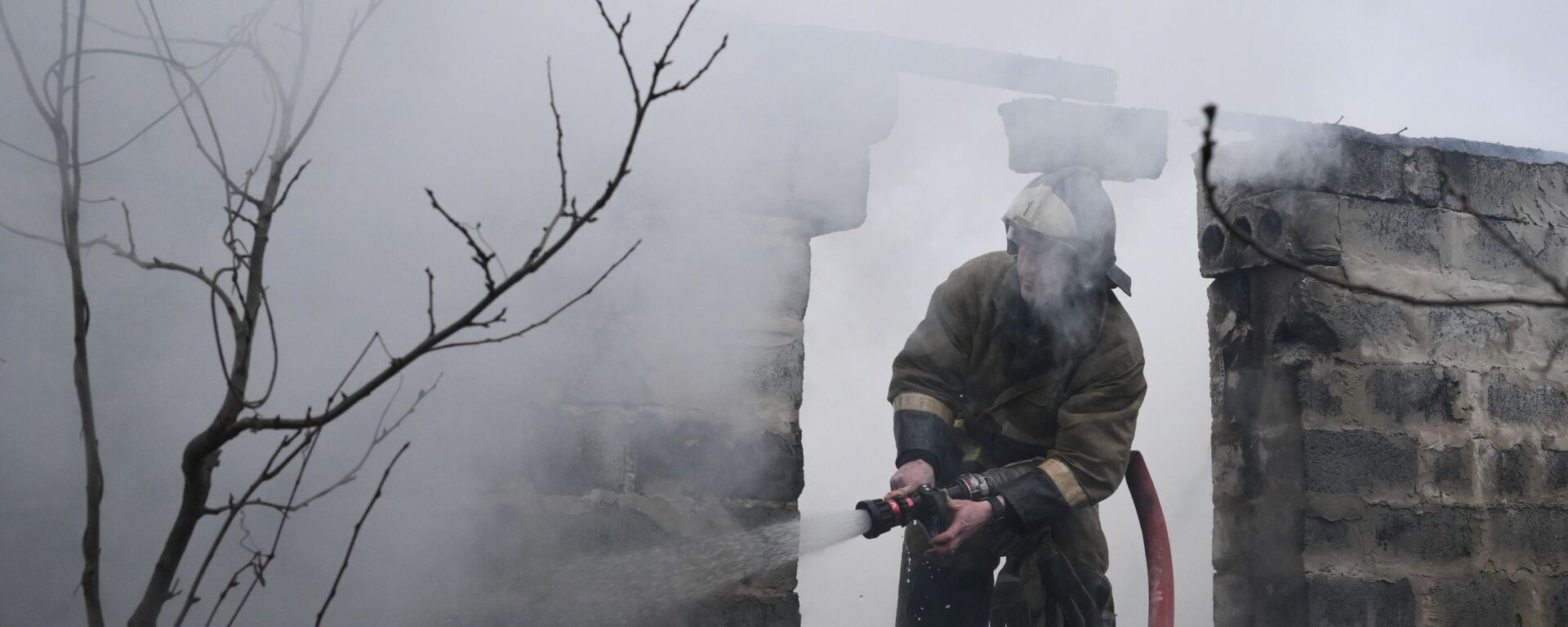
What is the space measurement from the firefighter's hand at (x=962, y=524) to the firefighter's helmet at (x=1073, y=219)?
2.49 feet

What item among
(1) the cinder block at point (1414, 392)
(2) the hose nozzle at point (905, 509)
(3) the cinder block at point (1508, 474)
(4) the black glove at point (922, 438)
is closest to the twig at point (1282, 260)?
(2) the hose nozzle at point (905, 509)

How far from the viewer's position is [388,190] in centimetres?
329

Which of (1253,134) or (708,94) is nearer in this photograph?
(708,94)

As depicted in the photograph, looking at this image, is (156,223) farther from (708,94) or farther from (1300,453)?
(1300,453)

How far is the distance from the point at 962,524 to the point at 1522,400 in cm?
232

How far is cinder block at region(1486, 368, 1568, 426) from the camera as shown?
4.22m

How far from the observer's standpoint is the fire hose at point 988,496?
3.30m

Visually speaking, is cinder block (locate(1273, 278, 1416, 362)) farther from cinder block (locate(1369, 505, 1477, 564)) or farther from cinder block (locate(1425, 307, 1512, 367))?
cinder block (locate(1369, 505, 1477, 564))

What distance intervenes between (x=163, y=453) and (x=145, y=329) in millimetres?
318

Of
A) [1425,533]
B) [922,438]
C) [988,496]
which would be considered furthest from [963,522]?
[1425,533]

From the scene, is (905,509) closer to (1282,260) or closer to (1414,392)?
(1282,260)

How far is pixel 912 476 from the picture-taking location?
3.48 metres

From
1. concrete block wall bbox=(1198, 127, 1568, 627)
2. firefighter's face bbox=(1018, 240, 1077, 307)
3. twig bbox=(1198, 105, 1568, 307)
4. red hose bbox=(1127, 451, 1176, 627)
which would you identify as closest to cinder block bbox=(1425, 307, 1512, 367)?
concrete block wall bbox=(1198, 127, 1568, 627)

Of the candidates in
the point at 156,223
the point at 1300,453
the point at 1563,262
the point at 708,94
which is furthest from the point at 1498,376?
the point at 156,223
